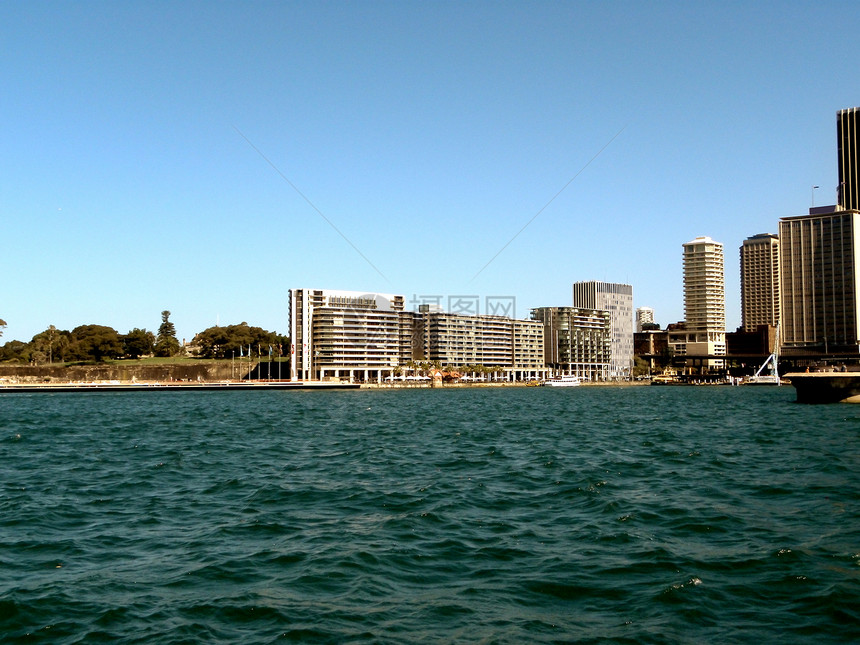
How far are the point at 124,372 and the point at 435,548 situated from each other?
188 m

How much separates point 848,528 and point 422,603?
31.4ft

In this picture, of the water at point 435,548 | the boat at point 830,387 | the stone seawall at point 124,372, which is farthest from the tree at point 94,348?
the water at point 435,548

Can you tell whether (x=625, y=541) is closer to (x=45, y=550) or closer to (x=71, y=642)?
(x=71, y=642)

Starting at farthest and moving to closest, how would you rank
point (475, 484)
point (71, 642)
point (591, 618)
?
point (475, 484)
point (591, 618)
point (71, 642)

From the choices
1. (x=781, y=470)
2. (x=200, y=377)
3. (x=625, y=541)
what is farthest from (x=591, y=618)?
(x=200, y=377)

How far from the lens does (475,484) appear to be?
2070 centimetres

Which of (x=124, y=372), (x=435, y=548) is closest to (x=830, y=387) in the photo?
(x=435, y=548)

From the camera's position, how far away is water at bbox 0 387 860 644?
32.7ft

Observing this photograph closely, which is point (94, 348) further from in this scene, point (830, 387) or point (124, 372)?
point (830, 387)

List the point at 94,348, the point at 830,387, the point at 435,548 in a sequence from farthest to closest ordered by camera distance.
→ the point at 94,348, the point at 830,387, the point at 435,548

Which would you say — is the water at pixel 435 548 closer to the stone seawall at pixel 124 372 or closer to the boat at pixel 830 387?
the boat at pixel 830 387

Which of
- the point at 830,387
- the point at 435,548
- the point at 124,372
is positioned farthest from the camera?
the point at 124,372

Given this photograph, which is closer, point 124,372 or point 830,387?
point 830,387

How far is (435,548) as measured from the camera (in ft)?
45.2
